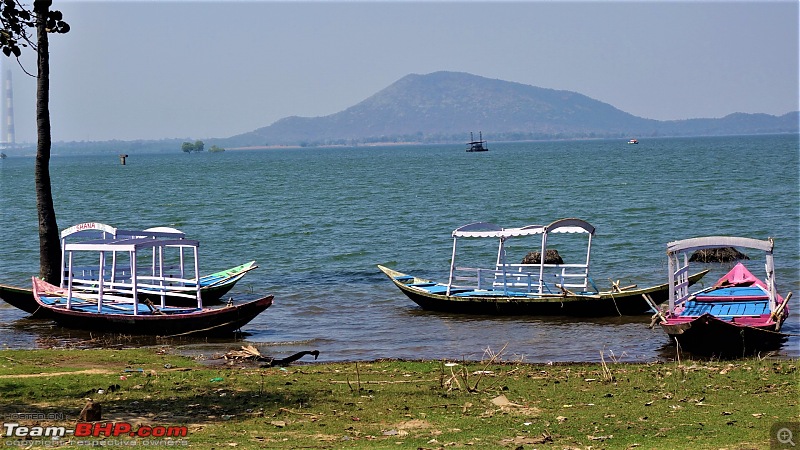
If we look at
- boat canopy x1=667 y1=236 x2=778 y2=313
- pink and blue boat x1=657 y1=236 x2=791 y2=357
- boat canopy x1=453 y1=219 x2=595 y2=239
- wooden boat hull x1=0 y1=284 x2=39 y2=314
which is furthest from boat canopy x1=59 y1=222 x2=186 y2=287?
pink and blue boat x1=657 y1=236 x2=791 y2=357

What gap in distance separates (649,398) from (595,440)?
8.87 feet

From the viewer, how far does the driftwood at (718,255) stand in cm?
3391

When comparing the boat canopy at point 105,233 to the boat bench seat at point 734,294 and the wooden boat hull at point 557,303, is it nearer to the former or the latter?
the wooden boat hull at point 557,303

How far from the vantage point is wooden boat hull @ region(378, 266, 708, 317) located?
24.0m

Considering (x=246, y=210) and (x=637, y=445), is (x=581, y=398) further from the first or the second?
(x=246, y=210)

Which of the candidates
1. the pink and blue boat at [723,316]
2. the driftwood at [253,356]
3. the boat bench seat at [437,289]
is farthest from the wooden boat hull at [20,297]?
the pink and blue boat at [723,316]

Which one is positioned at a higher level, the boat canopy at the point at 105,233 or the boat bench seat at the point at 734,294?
the boat canopy at the point at 105,233

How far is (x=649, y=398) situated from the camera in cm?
1343

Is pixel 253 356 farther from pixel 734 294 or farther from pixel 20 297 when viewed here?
pixel 734 294

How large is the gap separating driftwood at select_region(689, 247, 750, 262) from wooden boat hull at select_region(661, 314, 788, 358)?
15.2 metres

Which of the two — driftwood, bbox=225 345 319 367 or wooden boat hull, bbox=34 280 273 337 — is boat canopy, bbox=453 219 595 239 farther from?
driftwood, bbox=225 345 319 367

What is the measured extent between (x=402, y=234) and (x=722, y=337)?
30.5m

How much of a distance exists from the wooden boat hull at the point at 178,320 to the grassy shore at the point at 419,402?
3724 millimetres

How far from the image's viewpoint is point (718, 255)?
34000 millimetres
